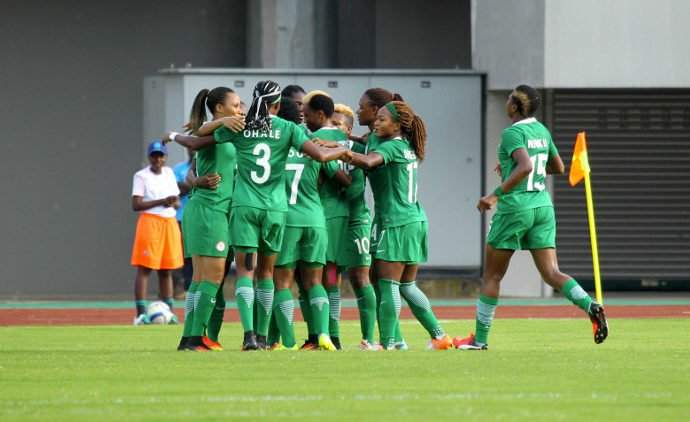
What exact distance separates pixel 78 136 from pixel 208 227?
50.3 feet

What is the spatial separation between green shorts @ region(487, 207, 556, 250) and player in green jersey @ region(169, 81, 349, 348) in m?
1.46

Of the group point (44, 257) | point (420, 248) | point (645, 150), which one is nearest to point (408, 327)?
point (420, 248)

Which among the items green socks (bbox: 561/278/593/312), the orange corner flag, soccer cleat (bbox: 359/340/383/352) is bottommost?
soccer cleat (bbox: 359/340/383/352)

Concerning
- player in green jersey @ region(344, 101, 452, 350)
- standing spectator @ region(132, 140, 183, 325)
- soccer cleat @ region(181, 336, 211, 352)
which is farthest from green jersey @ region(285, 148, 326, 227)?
standing spectator @ region(132, 140, 183, 325)

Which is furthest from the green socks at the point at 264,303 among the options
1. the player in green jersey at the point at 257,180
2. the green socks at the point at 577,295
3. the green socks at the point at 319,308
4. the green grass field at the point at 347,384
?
the green socks at the point at 577,295

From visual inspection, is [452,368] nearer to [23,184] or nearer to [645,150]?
[645,150]

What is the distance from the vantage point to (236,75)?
78.3ft

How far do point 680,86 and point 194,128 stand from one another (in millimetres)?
12537

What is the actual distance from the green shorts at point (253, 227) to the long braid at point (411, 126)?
4.36 ft

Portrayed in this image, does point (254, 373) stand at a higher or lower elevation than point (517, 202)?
lower

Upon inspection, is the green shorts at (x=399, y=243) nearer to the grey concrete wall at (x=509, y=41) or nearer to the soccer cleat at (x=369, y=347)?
the soccer cleat at (x=369, y=347)

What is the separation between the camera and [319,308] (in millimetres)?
12984

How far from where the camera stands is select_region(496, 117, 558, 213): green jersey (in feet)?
41.9

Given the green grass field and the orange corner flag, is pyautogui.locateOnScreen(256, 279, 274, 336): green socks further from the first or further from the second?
the orange corner flag
